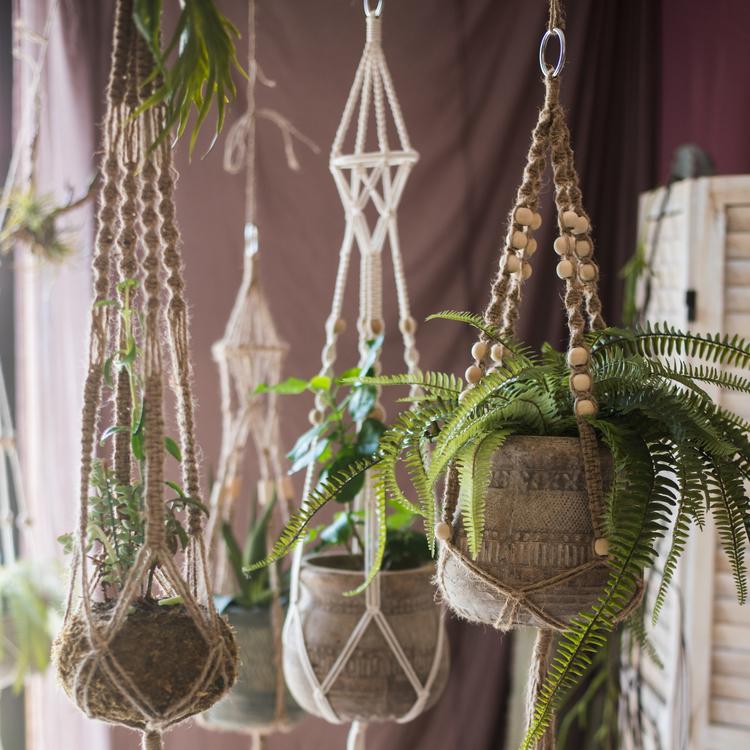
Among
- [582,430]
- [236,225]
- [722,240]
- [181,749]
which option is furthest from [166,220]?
[181,749]

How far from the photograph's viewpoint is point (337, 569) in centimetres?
180

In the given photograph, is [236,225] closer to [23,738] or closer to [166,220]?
[166,220]

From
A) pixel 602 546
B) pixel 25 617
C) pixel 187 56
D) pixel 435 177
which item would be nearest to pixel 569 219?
pixel 602 546

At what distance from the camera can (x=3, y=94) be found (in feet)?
8.46

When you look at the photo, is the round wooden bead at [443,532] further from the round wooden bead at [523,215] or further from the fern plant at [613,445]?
the round wooden bead at [523,215]

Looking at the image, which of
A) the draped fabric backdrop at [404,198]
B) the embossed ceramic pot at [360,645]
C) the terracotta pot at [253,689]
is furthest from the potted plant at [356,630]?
the draped fabric backdrop at [404,198]

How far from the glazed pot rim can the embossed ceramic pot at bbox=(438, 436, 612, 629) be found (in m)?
0.51

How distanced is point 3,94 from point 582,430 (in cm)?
205

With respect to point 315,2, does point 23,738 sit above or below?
below

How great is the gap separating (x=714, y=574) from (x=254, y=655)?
38.9 inches

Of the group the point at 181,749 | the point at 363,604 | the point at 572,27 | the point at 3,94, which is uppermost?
the point at 572,27

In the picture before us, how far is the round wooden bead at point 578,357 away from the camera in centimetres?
121

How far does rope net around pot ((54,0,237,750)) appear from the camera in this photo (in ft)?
4.09

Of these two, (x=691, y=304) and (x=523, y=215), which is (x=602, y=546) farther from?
(x=691, y=304)
